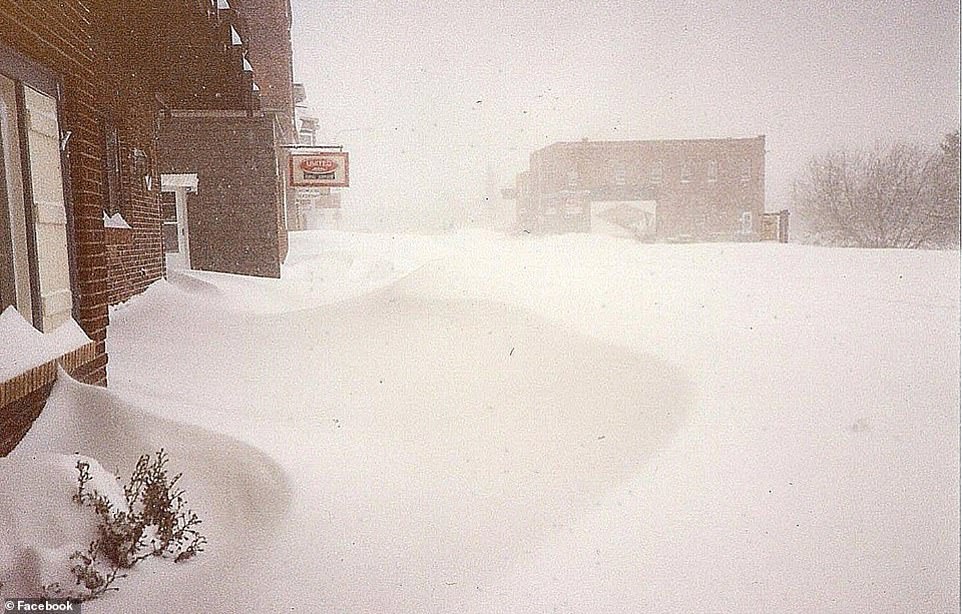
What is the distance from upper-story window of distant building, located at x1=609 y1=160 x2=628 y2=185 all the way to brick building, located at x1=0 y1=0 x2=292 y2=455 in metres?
15.8

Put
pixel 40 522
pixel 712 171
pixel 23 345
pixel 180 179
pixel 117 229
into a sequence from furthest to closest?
pixel 712 171, pixel 180 179, pixel 117 229, pixel 23 345, pixel 40 522

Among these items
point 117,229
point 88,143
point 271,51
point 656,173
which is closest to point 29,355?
point 88,143

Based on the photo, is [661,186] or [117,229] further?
[661,186]

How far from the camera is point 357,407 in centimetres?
455

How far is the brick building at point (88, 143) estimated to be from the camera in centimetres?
296

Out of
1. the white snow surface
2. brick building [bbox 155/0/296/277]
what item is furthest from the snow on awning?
the white snow surface

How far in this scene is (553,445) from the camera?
3984mm

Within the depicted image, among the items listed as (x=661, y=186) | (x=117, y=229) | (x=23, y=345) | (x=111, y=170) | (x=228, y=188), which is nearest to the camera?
(x=23, y=345)

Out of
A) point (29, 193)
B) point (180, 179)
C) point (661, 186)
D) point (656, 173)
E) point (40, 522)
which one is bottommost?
point (40, 522)

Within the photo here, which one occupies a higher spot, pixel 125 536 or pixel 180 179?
pixel 180 179

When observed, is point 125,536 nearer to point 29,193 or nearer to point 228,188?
point 29,193

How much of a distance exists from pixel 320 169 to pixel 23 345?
9400 mm

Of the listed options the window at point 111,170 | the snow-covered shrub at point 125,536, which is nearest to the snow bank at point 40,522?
the snow-covered shrub at point 125,536

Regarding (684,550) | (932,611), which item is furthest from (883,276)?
(684,550)
